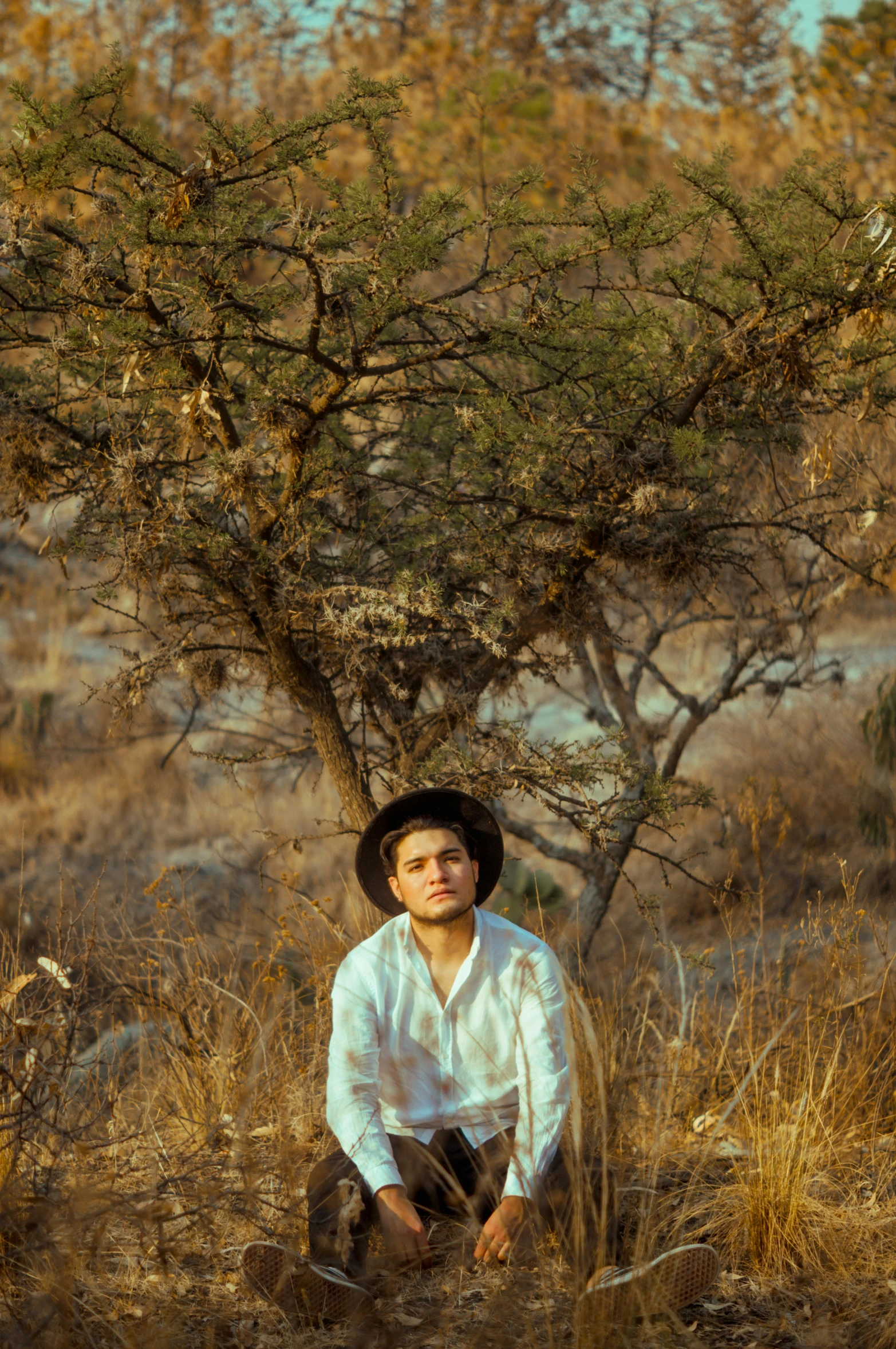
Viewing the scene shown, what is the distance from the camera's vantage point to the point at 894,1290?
297 centimetres

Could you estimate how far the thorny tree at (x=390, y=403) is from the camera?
3.35m

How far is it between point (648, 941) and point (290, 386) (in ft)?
17.5

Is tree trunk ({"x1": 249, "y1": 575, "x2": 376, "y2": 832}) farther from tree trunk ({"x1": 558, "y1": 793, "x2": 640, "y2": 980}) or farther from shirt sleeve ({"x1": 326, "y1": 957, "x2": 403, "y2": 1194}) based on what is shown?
tree trunk ({"x1": 558, "y1": 793, "x2": 640, "y2": 980})

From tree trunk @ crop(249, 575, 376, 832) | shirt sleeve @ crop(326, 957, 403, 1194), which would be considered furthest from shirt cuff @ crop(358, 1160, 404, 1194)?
tree trunk @ crop(249, 575, 376, 832)

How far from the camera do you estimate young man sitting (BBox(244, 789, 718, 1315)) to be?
9.71 feet

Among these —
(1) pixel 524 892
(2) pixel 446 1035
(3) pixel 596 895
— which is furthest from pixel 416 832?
(1) pixel 524 892

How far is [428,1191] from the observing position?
3.16 meters

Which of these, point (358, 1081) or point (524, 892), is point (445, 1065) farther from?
point (524, 892)

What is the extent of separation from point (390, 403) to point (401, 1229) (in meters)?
2.49

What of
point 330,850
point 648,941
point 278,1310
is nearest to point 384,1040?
point 278,1310

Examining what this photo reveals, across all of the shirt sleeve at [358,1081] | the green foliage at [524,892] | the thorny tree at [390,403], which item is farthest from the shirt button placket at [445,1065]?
the green foliage at [524,892]

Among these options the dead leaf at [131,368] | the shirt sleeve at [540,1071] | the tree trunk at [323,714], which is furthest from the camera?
the tree trunk at [323,714]

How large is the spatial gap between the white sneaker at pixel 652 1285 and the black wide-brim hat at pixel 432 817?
1071mm

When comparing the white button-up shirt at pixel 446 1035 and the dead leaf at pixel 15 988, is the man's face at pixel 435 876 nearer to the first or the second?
the white button-up shirt at pixel 446 1035
